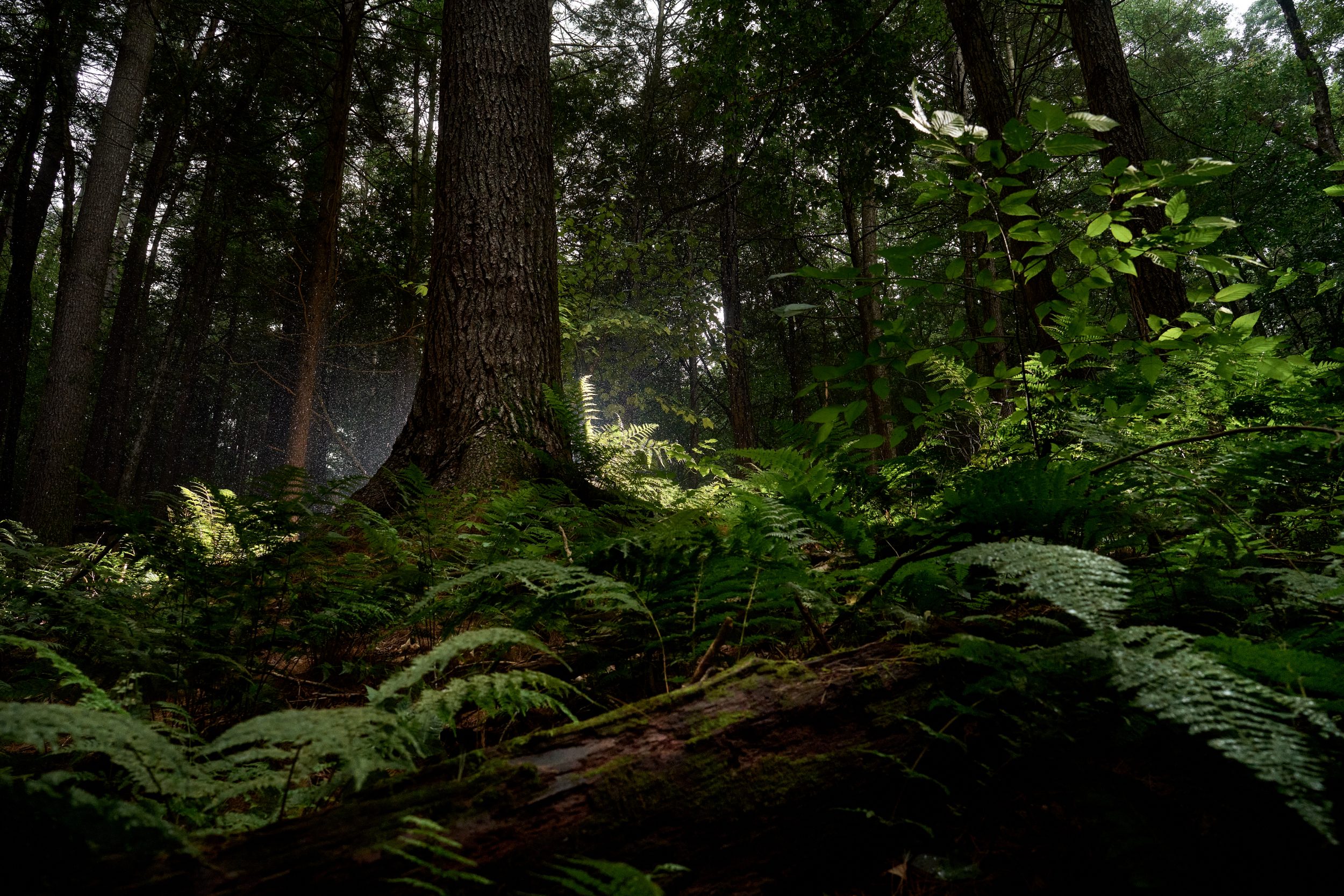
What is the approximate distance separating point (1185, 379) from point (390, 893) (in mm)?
3173

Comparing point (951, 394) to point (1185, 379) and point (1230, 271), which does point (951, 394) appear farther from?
point (1185, 379)

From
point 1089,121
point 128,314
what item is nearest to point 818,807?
point 1089,121

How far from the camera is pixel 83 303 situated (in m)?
8.36

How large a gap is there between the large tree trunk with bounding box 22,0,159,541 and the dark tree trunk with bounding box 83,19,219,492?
2644mm

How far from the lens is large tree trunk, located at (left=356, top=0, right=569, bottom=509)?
3.21m

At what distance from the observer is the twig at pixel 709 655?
124cm

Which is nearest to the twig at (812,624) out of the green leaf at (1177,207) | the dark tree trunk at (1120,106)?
the green leaf at (1177,207)

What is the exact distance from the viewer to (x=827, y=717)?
1.05m

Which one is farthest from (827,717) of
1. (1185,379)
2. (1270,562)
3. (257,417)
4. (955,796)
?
(257,417)

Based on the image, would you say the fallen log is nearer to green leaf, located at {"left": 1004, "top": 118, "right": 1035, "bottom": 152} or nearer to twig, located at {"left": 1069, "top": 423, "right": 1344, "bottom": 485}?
twig, located at {"left": 1069, "top": 423, "right": 1344, "bottom": 485}

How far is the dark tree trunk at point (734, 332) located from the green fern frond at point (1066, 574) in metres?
11.5

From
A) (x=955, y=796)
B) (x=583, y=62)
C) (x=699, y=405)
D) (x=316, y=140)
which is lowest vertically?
(x=955, y=796)

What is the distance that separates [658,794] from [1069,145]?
6.15 feet

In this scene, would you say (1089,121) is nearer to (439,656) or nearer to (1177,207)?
(1177,207)
